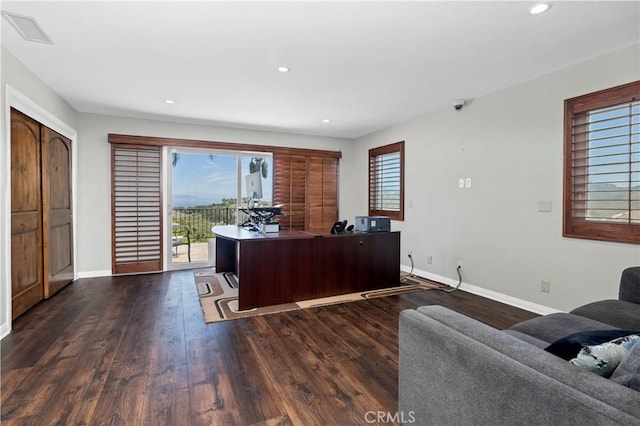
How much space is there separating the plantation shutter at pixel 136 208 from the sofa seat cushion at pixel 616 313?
5230 millimetres

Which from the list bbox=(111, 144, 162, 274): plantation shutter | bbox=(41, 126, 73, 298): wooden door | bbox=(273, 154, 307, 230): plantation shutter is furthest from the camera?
bbox=(273, 154, 307, 230): plantation shutter

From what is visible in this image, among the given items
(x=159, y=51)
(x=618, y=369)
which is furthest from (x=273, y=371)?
(x=159, y=51)

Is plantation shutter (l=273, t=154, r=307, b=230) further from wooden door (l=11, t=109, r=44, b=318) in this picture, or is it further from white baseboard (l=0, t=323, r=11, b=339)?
white baseboard (l=0, t=323, r=11, b=339)

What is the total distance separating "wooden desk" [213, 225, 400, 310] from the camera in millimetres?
3270

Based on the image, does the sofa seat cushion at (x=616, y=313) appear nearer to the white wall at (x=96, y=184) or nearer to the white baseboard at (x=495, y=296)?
the white baseboard at (x=495, y=296)

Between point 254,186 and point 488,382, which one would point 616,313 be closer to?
point 488,382

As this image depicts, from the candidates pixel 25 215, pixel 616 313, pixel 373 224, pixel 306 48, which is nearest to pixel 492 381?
pixel 616 313

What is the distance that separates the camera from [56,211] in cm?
386

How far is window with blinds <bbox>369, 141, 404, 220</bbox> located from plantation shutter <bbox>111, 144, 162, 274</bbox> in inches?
146

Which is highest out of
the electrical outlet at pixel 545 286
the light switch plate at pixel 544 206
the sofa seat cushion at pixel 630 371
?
the light switch plate at pixel 544 206

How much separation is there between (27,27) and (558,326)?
4.09 metres

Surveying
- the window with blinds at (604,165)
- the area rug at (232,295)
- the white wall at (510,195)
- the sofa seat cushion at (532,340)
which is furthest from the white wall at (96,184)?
the window with blinds at (604,165)

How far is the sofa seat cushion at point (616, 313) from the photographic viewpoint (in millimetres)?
1730

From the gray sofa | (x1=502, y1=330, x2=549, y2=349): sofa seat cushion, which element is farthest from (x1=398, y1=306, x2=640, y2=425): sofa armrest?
(x1=502, y1=330, x2=549, y2=349): sofa seat cushion
